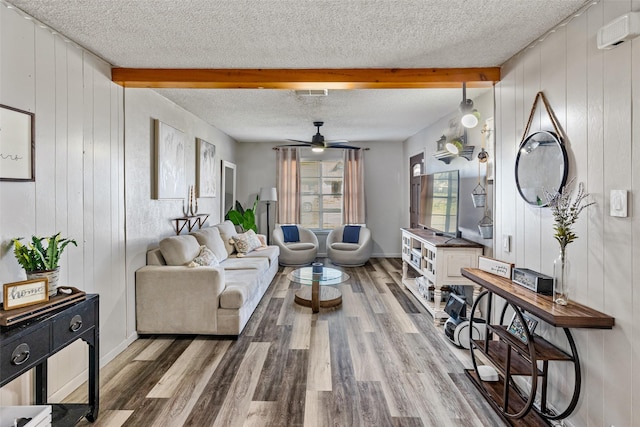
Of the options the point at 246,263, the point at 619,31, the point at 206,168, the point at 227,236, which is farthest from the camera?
the point at 227,236

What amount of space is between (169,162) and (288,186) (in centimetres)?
357

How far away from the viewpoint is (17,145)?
194 cm

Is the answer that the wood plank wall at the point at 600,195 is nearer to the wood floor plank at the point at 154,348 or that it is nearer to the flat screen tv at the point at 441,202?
the flat screen tv at the point at 441,202

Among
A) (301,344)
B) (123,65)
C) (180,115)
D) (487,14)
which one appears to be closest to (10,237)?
(123,65)

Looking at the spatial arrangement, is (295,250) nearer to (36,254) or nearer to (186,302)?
(186,302)

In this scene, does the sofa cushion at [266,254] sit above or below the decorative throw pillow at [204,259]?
below

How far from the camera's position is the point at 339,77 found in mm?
2854

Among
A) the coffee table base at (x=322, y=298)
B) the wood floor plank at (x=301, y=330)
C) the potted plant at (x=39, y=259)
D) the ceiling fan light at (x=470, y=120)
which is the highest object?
the ceiling fan light at (x=470, y=120)

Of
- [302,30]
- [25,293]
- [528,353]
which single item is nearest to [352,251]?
[528,353]

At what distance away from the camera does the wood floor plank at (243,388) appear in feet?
7.02

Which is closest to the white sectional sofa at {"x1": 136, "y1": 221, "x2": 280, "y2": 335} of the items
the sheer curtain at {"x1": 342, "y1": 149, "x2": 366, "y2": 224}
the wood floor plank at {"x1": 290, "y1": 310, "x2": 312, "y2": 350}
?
the wood floor plank at {"x1": 290, "y1": 310, "x2": 312, "y2": 350}

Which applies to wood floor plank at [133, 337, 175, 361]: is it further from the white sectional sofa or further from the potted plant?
the potted plant

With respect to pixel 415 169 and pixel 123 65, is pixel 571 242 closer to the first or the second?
pixel 123 65

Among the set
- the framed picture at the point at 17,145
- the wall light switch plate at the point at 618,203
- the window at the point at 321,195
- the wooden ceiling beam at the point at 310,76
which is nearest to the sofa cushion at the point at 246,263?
the wooden ceiling beam at the point at 310,76
